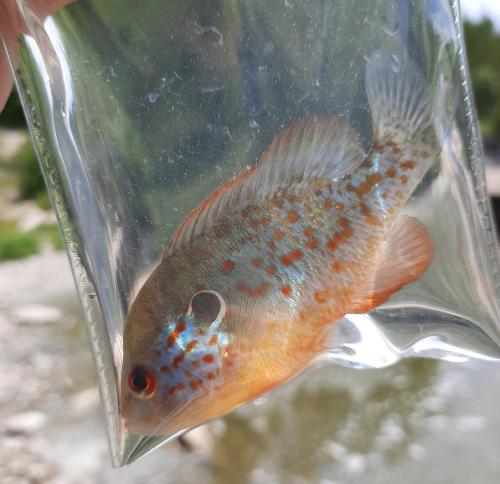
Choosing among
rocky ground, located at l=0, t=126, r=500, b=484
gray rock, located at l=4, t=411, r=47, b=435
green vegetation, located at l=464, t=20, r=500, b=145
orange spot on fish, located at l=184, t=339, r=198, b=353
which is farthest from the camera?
green vegetation, located at l=464, t=20, r=500, b=145

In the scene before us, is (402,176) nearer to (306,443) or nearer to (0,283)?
(306,443)

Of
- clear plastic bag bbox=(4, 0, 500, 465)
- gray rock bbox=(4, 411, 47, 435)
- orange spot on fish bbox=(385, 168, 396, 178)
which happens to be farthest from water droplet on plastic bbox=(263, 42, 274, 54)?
gray rock bbox=(4, 411, 47, 435)

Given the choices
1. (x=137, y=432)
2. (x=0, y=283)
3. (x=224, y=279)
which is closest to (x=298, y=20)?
(x=224, y=279)

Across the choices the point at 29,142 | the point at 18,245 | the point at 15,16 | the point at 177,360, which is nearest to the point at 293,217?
the point at 177,360

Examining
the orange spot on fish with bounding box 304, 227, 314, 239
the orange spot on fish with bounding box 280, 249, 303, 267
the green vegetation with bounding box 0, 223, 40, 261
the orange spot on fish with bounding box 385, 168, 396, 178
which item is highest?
the green vegetation with bounding box 0, 223, 40, 261

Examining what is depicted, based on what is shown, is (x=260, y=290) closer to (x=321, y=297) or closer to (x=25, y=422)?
(x=321, y=297)

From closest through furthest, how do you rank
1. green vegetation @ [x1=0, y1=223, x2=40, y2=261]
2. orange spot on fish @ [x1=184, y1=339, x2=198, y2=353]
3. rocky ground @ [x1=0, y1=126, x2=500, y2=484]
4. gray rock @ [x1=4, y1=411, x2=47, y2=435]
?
orange spot on fish @ [x1=184, y1=339, x2=198, y2=353] < rocky ground @ [x1=0, y1=126, x2=500, y2=484] < gray rock @ [x1=4, y1=411, x2=47, y2=435] < green vegetation @ [x1=0, y1=223, x2=40, y2=261]

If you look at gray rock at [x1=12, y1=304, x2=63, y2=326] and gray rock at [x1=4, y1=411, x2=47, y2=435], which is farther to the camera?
gray rock at [x1=12, y1=304, x2=63, y2=326]

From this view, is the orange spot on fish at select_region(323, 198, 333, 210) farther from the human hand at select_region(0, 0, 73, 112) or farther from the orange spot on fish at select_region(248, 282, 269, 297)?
the human hand at select_region(0, 0, 73, 112)
